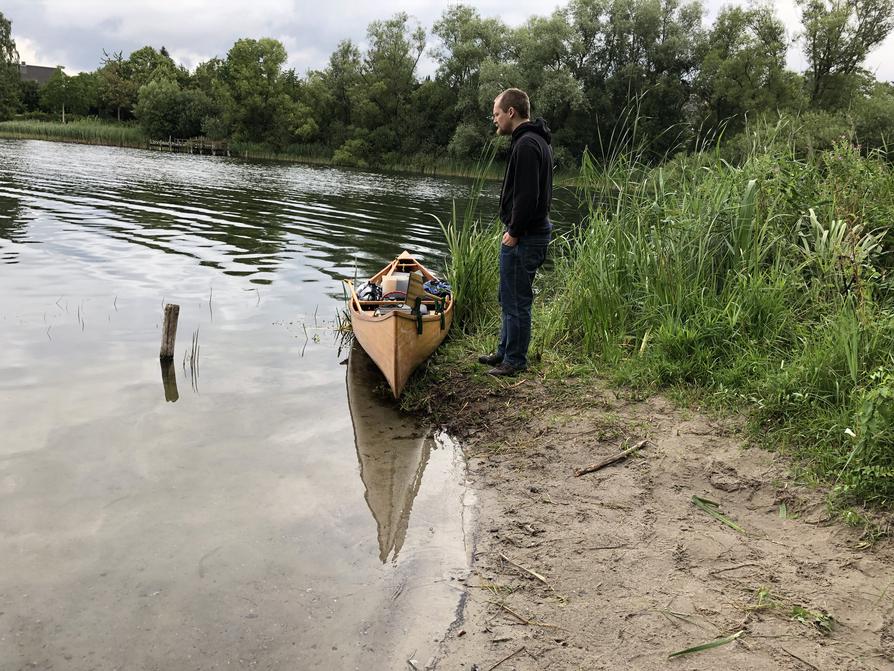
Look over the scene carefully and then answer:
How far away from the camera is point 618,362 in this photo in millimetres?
5223

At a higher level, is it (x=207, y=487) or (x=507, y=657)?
(x=507, y=657)

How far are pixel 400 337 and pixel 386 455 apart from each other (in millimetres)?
1134

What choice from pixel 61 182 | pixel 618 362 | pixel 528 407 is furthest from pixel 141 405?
pixel 61 182

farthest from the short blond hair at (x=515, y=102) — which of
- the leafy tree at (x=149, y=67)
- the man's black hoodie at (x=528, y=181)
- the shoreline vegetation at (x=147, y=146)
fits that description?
the leafy tree at (x=149, y=67)

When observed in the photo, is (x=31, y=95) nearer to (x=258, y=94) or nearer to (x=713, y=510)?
(x=258, y=94)

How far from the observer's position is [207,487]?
4.38 metres

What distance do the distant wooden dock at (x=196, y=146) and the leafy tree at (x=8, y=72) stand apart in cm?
2320

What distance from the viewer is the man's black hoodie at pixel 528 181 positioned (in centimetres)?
494

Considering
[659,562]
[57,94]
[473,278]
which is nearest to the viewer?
[659,562]

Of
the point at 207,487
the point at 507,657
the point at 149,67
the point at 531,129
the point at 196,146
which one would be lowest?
the point at 207,487

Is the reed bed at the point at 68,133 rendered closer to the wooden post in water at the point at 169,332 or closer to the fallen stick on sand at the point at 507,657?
the wooden post in water at the point at 169,332

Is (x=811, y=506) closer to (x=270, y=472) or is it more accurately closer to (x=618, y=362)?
(x=618, y=362)

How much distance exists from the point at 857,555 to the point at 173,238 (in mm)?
13118

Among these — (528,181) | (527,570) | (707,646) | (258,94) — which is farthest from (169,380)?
(258,94)
